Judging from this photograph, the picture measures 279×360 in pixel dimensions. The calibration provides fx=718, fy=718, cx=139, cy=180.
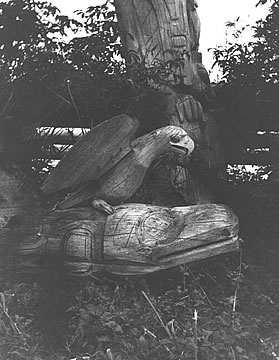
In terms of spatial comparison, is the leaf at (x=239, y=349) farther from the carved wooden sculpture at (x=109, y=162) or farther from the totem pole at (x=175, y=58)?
the totem pole at (x=175, y=58)

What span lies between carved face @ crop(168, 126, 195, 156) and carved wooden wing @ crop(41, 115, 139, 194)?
0.97 ft

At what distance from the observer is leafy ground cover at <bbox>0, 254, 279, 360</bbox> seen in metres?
3.55

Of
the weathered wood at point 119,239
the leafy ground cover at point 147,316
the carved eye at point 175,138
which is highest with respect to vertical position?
the carved eye at point 175,138

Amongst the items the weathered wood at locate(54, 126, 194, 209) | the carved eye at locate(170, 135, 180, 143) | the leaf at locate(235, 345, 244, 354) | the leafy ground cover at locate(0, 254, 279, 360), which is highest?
the carved eye at locate(170, 135, 180, 143)

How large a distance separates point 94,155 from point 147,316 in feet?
3.27

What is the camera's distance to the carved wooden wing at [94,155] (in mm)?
4211

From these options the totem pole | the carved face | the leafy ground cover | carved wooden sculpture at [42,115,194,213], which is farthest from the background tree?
carved wooden sculpture at [42,115,194,213]

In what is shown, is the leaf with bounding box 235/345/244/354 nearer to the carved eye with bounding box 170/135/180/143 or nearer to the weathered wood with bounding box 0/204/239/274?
the weathered wood with bounding box 0/204/239/274

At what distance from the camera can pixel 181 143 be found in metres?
4.37

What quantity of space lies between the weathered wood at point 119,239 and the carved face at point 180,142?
0.38m

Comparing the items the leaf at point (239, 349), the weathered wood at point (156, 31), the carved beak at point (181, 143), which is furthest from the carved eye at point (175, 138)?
the leaf at point (239, 349)

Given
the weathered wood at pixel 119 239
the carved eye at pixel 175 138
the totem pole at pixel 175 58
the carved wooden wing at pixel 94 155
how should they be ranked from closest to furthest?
1. the weathered wood at pixel 119 239
2. the carved wooden wing at pixel 94 155
3. the carved eye at pixel 175 138
4. the totem pole at pixel 175 58

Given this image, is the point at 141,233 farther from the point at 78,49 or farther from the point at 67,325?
the point at 78,49

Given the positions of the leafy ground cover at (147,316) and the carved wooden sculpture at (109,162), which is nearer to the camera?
the leafy ground cover at (147,316)
